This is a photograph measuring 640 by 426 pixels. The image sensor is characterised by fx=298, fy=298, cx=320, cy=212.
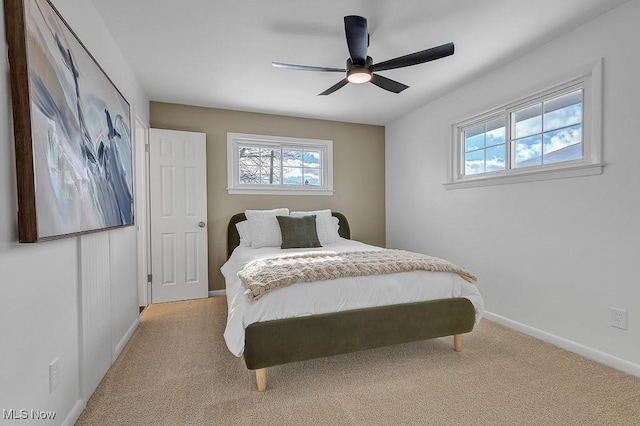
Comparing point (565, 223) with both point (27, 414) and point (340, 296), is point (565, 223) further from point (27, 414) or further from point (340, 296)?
point (27, 414)

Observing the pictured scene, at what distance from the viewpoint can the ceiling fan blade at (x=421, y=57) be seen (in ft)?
6.48

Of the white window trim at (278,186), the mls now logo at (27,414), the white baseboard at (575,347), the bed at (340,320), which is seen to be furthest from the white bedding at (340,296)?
the white window trim at (278,186)

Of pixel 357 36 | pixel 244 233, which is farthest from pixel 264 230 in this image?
pixel 357 36

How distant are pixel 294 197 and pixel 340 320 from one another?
2.57 metres

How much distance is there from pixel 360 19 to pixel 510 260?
7.95 feet

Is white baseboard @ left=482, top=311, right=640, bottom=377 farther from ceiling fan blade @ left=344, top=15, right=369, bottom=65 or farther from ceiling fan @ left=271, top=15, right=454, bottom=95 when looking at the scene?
ceiling fan blade @ left=344, top=15, right=369, bottom=65

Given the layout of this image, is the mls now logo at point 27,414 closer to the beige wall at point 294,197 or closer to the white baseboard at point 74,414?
the white baseboard at point 74,414

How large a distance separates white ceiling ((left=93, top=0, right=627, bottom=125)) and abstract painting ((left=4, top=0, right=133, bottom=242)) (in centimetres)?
61

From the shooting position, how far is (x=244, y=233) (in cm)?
365

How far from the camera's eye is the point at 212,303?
11.5 feet

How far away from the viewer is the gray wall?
A: 1.98m

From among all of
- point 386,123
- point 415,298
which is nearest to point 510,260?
point 415,298

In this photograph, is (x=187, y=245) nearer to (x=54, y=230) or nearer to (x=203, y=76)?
(x=203, y=76)

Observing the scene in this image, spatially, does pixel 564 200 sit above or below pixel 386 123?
below
